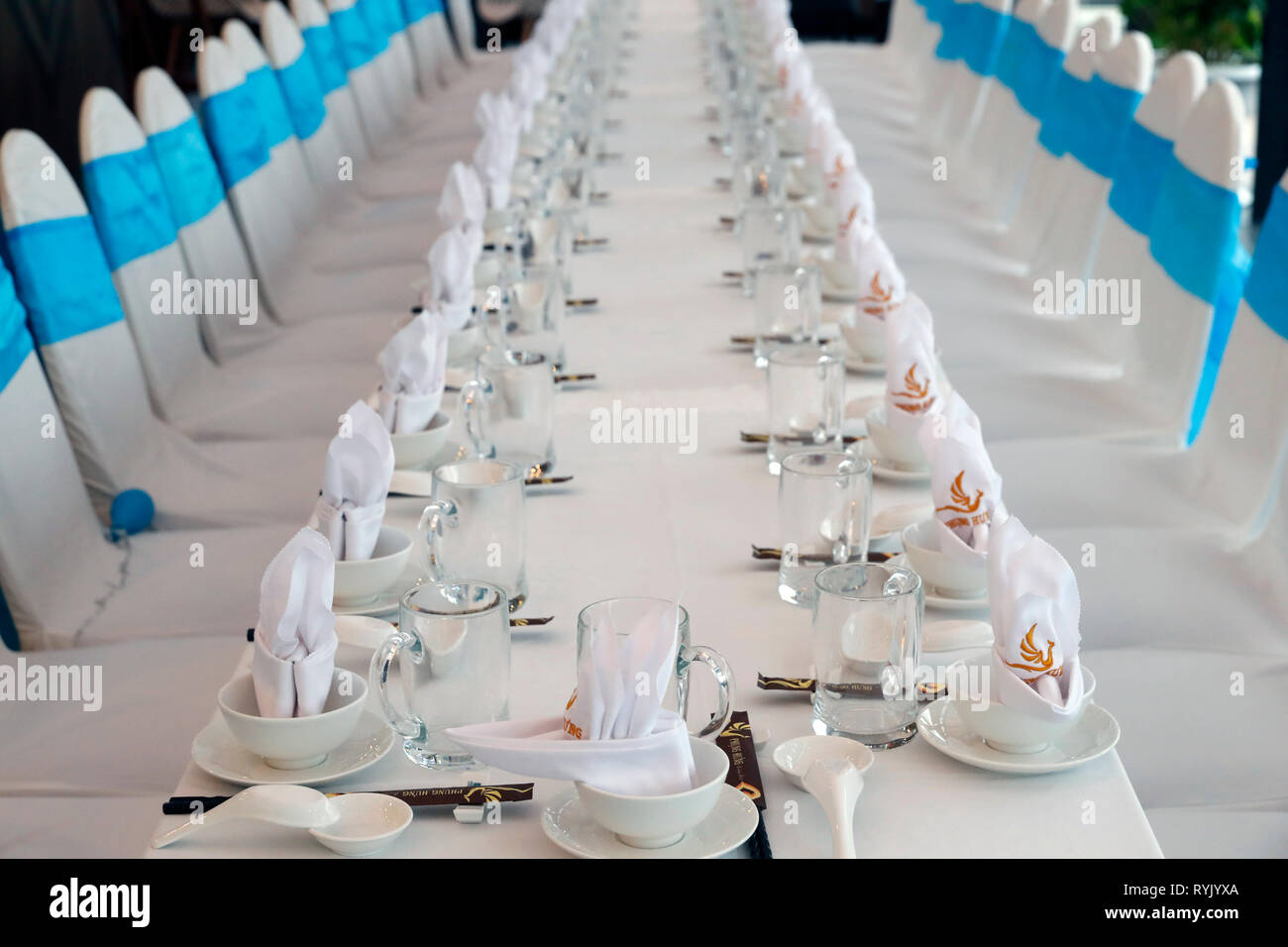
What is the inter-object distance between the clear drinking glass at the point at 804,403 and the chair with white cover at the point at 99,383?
106cm

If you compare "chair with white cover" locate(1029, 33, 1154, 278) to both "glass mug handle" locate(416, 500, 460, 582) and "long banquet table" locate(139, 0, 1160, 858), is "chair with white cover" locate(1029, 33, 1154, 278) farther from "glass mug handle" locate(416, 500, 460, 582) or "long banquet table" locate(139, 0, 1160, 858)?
"glass mug handle" locate(416, 500, 460, 582)

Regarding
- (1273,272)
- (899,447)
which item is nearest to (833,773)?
(899,447)

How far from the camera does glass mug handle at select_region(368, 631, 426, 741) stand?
1.33m

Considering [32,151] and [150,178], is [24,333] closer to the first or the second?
[32,151]

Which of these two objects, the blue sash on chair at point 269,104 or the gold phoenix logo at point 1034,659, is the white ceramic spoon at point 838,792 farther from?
the blue sash on chair at point 269,104

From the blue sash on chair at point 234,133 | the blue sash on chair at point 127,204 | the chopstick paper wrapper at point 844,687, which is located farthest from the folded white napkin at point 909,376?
the blue sash on chair at point 234,133

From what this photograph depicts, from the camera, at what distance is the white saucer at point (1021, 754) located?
4.41 ft

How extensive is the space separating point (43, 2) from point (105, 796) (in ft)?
21.6

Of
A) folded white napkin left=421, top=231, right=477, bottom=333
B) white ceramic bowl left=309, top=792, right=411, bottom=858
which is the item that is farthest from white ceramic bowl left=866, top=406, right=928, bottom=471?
white ceramic bowl left=309, top=792, right=411, bottom=858

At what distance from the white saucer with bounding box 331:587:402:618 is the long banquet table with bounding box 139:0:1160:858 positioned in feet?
0.52

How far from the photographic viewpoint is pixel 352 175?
223 inches

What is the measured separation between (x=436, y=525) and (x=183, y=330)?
2043 millimetres

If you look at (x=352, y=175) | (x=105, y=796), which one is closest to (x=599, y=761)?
(x=105, y=796)

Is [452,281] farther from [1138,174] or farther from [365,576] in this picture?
[1138,174]
